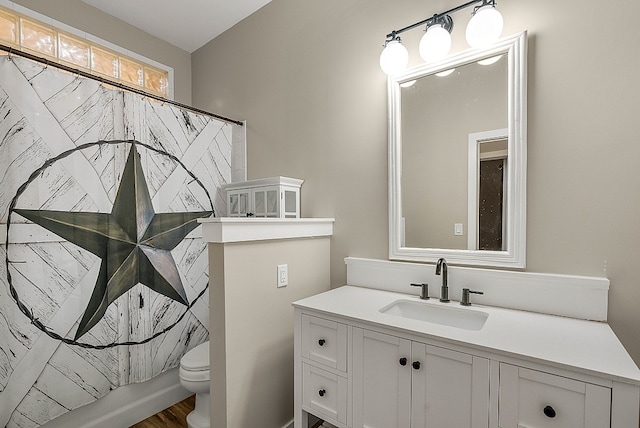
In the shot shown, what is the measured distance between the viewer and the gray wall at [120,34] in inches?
82.7

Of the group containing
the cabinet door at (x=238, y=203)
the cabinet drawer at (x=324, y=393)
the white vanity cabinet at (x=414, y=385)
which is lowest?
the cabinet drawer at (x=324, y=393)

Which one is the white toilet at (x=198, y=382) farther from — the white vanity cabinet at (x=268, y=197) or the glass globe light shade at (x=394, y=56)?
the glass globe light shade at (x=394, y=56)

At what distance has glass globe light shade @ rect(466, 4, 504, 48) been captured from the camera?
1304 mm

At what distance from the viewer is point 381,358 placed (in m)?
1.22

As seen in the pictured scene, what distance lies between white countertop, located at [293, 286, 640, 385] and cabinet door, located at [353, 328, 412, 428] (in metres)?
0.08

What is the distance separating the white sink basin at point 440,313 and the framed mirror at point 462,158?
0.23 m

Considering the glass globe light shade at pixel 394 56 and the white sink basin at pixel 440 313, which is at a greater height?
the glass globe light shade at pixel 394 56

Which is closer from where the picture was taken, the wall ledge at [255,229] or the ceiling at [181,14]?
the wall ledge at [255,229]

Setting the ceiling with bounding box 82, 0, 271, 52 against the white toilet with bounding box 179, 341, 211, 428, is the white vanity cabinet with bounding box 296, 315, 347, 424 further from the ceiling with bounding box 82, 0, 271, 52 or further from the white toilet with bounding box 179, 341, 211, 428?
the ceiling with bounding box 82, 0, 271, 52

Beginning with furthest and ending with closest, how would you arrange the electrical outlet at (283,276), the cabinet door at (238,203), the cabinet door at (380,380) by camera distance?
the cabinet door at (238,203) < the electrical outlet at (283,276) < the cabinet door at (380,380)

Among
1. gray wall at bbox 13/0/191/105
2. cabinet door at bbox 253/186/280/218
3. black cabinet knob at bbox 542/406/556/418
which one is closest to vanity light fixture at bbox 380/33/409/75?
cabinet door at bbox 253/186/280/218

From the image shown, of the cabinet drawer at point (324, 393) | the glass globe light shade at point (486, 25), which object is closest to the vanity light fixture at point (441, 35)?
the glass globe light shade at point (486, 25)

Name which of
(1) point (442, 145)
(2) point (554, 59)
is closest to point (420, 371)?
(1) point (442, 145)

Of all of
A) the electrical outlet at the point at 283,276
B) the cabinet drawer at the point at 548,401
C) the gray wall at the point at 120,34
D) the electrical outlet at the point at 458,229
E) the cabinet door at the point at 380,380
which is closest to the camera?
the cabinet drawer at the point at 548,401
